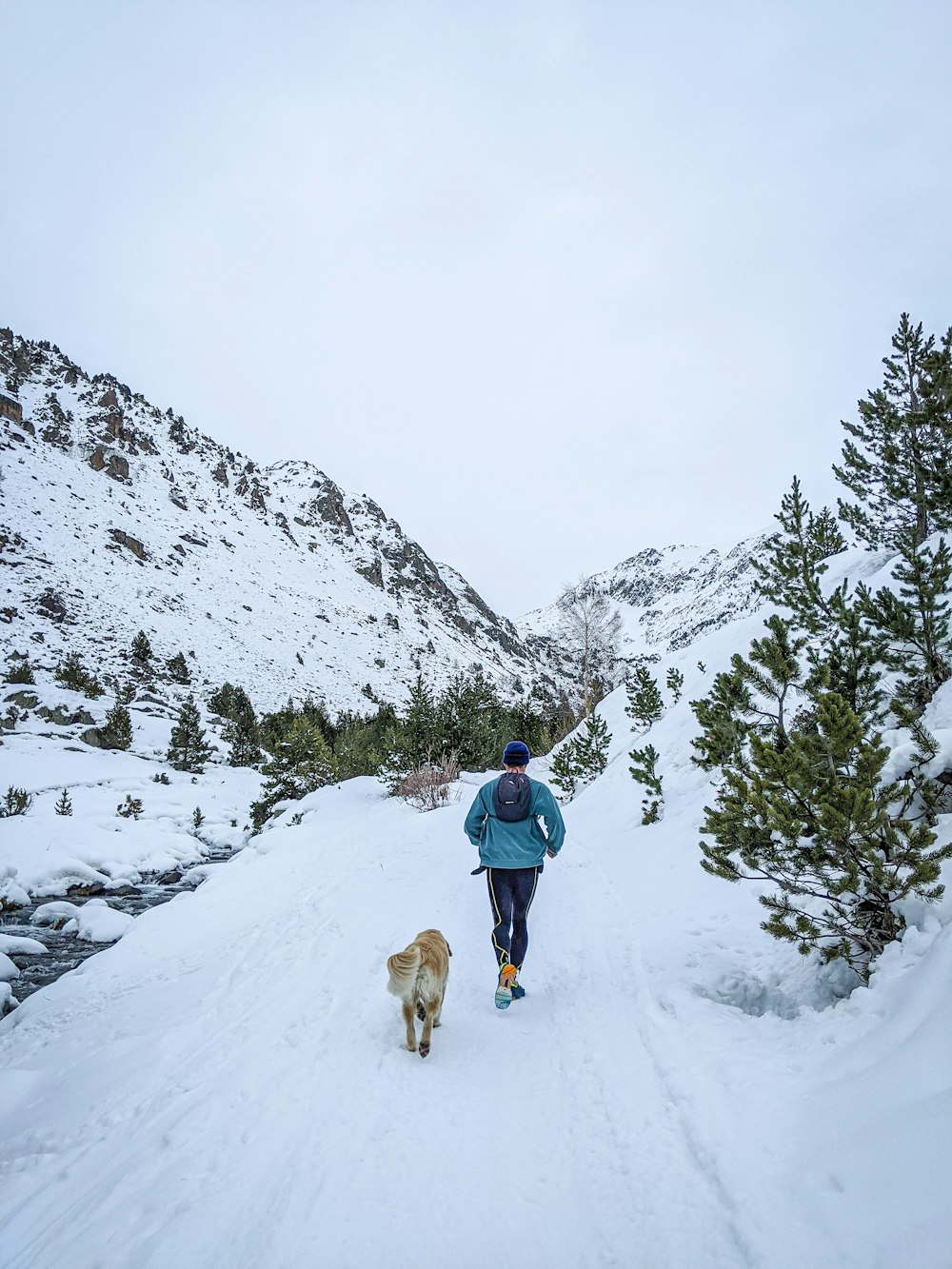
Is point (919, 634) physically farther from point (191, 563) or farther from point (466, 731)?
point (191, 563)

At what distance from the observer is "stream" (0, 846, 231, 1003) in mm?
6895

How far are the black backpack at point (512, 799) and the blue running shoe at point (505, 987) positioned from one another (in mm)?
1132

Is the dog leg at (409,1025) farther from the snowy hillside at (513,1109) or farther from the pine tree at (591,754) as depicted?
the pine tree at (591,754)

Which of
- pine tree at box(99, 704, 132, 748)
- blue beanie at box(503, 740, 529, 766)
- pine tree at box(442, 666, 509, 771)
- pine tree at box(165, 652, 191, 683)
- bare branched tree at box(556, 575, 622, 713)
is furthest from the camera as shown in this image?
pine tree at box(165, 652, 191, 683)

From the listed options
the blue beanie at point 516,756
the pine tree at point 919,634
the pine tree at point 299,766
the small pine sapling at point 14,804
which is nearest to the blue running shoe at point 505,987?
the blue beanie at point 516,756

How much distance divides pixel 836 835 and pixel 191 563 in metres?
57.6

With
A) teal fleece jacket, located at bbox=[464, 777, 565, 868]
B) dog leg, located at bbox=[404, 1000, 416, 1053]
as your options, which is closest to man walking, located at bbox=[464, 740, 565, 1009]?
teal fleece jacket, located at bbox=[464, 777, 565, 868]

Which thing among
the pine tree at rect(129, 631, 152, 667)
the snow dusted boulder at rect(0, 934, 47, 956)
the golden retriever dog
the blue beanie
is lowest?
the snow dusted boulder at rect(0, 934, 47, 956)

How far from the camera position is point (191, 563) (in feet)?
170

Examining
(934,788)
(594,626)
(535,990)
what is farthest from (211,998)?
(594,626)

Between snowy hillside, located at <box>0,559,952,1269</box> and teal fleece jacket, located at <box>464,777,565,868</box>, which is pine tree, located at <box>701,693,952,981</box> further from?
teal fleece jacket, located at <box>464,777,565,868</box>

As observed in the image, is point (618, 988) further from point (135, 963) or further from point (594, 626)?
point (594, 626)

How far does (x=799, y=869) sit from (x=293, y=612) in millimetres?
55986

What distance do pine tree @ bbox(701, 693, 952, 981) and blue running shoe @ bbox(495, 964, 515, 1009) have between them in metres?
1.78
